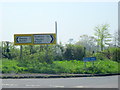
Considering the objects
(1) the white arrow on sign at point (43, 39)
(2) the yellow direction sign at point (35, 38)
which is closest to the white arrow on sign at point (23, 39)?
(2) the yellow direction sign at point (35, 38)

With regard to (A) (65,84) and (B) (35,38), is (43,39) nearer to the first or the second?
(B) (35,38)

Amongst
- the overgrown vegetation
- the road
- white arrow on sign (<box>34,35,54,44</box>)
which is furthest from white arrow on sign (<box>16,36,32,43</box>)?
the road

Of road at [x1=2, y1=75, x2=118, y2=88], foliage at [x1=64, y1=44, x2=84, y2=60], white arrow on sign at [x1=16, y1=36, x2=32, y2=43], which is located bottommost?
road at [x1=2, y1=75, x2=118, y2=88]

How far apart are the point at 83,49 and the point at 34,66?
15384 millimetres

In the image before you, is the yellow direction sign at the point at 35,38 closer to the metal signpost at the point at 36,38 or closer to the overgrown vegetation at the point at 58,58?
the metal signpost at the point at 36,38

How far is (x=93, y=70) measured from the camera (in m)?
19.8

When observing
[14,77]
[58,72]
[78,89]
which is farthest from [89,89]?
[58,72]

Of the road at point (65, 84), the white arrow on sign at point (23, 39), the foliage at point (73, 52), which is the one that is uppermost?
the white arrow on sign at point (23, 39)

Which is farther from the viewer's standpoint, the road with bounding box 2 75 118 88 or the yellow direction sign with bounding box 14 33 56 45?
the yellow direction sign with bounding box 14 33 56 45

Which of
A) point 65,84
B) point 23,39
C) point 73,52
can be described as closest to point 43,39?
point 23,39

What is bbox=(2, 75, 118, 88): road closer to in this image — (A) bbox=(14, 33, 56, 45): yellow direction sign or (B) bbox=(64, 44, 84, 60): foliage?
(A) bbox=(14, 33, 56, 45): yellow direction sign

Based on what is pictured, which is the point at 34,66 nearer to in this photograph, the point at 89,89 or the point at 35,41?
the point at 35,41

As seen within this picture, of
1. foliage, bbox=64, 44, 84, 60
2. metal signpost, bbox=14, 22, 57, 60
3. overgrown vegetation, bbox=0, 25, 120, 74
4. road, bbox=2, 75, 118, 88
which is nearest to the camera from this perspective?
road, bbox=2, 75, 118, 88

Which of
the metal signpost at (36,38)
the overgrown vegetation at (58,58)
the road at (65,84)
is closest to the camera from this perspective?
the road at (65,84)
